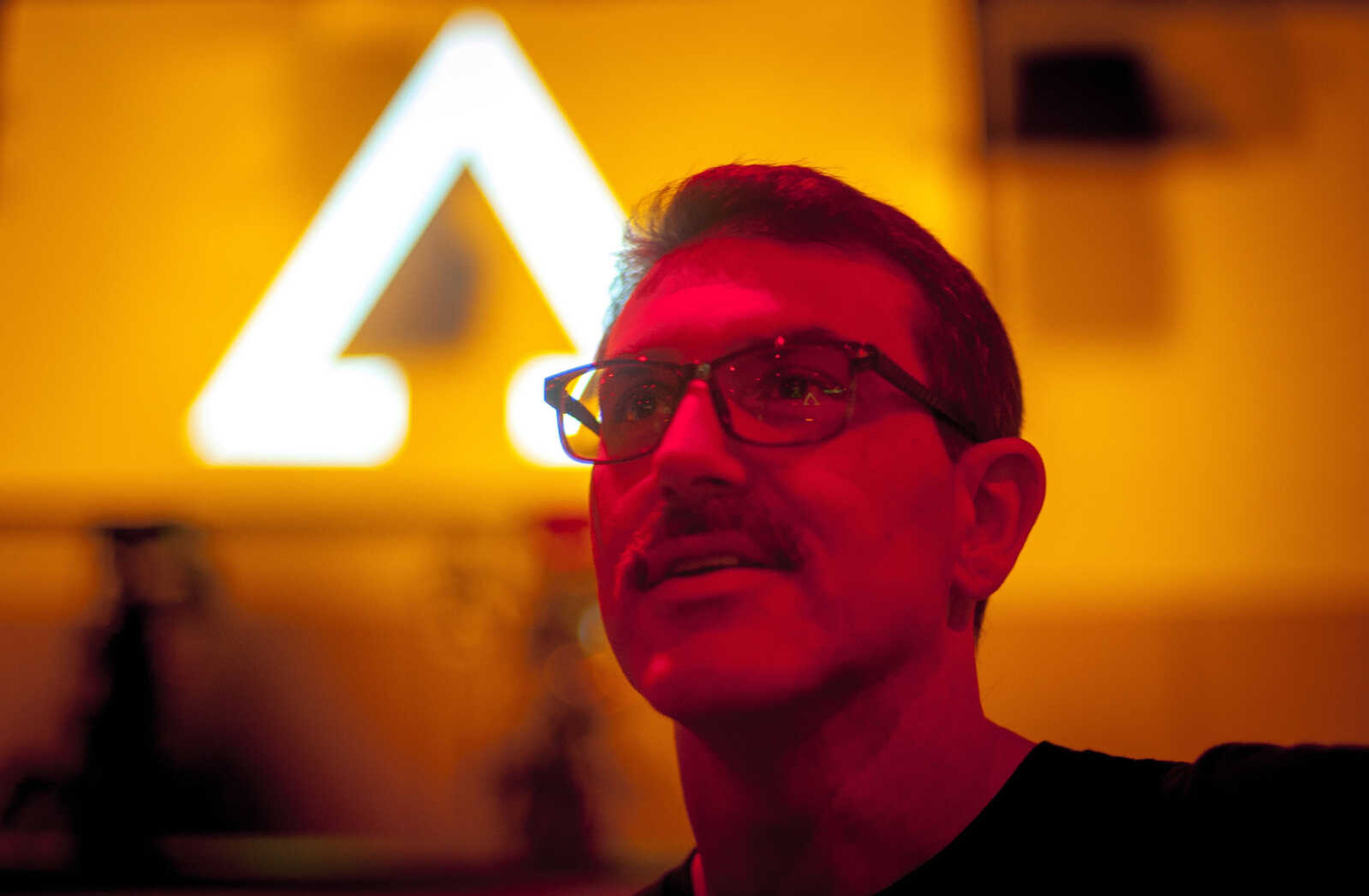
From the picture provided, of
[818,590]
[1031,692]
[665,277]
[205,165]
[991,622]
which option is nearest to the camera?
[818,590]

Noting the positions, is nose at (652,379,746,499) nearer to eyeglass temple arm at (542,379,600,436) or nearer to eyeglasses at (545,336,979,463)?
eyeglasses at (545,336,979,463)

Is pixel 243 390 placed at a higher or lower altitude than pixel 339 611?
higher

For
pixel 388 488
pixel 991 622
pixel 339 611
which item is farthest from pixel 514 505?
pixel 991 622

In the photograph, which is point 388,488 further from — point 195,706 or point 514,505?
point 195,706

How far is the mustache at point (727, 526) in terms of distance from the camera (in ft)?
2.43

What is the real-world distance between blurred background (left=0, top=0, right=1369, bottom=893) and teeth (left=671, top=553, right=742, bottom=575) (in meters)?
2.13

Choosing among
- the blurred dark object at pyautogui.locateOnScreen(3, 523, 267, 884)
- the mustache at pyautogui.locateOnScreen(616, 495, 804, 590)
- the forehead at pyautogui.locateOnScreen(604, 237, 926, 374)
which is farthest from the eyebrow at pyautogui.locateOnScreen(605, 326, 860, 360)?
the blurred dark object at pyautogui.locateOnScreen(3, 523, 267, 884)

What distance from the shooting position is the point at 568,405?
97 cm

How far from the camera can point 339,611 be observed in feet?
9.97

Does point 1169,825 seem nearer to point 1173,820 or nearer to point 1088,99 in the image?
point 1173,820

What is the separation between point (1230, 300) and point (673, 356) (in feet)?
9.31

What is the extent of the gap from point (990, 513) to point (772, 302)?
277 mm

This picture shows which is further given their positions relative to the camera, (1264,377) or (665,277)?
(1264,377)

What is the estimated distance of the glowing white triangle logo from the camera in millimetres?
3033
